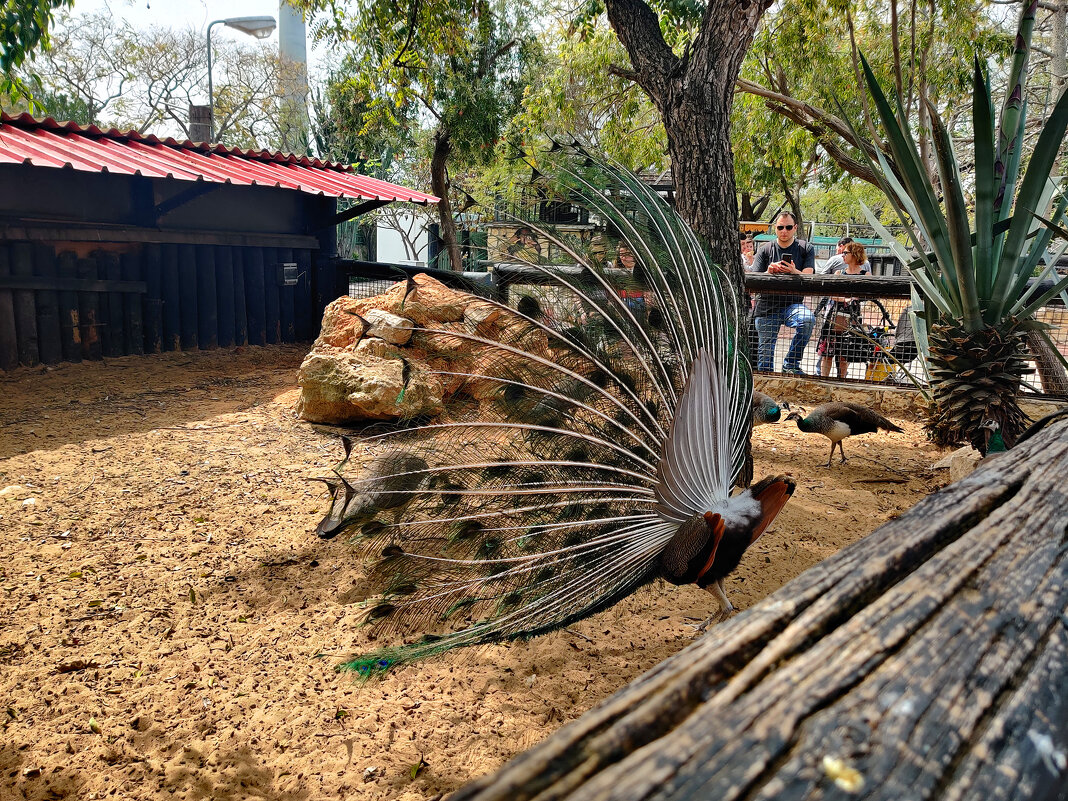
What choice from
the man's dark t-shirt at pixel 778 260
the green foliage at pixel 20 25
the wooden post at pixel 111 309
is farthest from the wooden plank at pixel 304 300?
the green foliage at pixel 20 25

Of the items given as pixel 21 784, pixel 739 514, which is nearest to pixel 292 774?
pixel 21 784

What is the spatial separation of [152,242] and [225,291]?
1150 millimetres

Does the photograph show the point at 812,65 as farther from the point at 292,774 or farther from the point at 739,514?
the point at 292,774

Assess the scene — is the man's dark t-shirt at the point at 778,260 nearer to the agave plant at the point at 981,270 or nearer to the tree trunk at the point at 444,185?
the agave plant at the point at 981,270

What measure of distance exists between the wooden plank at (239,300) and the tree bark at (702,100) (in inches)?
257

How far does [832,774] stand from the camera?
69 cm

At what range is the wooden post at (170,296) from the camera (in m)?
8.61

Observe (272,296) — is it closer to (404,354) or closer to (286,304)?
(286,304)

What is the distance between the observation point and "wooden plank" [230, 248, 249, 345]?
9375 mm

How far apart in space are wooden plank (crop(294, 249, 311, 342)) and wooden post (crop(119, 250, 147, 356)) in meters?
2.24

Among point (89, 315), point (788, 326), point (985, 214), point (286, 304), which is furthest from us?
point (286, 304)

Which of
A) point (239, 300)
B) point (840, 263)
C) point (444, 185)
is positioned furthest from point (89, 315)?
point (840, 263)

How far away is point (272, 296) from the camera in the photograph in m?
9.88

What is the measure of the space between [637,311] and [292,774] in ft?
7.54
